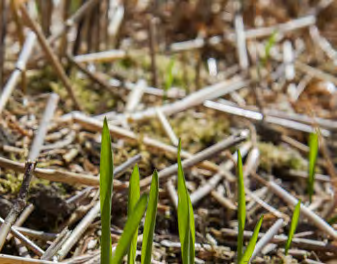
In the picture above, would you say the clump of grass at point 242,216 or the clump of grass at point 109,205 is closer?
the clump of grass at point 109,205

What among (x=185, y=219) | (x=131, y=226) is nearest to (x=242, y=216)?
(x=185, y=219)

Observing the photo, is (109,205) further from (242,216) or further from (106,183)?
(242,216)

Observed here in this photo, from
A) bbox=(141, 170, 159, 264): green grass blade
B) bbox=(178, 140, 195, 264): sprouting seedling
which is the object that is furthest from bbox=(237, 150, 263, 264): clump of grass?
bbox=(141, 170, 159, 264): green grass blade

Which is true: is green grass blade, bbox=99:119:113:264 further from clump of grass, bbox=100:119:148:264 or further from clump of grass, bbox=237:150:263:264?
clump of grass, bbox=237:150:263:264

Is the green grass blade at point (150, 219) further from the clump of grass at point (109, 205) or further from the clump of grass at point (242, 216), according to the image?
the clump of grass at point (242, 216)

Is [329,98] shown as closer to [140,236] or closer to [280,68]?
[280,68]

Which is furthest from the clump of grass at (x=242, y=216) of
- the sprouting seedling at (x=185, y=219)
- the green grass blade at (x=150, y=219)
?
the green grass blade at (x=150, y=219)
